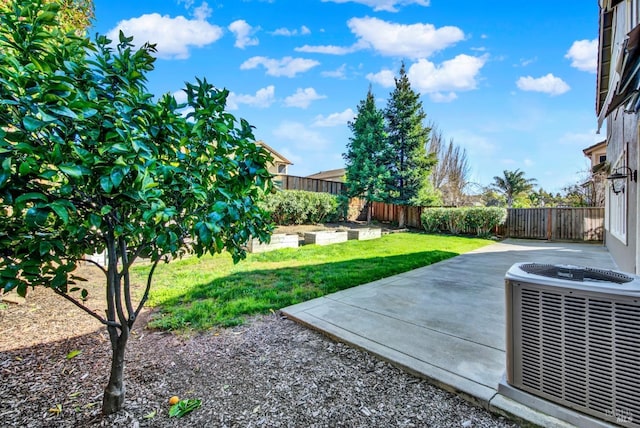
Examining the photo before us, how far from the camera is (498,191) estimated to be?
23.8m

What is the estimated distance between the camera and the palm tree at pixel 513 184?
74.1ft

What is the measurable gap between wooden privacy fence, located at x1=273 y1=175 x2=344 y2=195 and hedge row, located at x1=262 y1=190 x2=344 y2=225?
2.14m

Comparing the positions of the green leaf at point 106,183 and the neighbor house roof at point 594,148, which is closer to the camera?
the green leaf at point 106,183

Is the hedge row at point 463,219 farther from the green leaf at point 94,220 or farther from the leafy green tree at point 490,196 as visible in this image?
the green leaf at point 94,220

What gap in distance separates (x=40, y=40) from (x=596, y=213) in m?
15.5

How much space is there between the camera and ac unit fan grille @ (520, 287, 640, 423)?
1.43 metres

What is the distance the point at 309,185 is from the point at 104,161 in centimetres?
1465

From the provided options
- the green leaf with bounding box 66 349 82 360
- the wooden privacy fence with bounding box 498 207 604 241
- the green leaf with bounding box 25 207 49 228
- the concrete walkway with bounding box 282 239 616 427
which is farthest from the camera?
the wooden privacy fence with bounding box 498 207 604 241

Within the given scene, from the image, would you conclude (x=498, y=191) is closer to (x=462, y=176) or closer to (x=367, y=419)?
(x=462, y=176)

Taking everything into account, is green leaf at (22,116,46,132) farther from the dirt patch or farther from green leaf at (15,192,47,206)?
the dirt patch

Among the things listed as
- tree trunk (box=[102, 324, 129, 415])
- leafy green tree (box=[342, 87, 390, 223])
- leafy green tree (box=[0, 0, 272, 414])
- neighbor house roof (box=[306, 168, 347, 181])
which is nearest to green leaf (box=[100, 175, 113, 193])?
leafy green tree (box=[0, 0, 272, 414])

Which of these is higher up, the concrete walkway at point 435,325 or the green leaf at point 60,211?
the green leaf at point 60,211

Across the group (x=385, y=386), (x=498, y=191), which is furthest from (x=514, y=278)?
(x=498, y=191)

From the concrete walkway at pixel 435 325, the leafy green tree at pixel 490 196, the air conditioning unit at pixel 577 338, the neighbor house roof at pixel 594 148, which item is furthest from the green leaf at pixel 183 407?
the leafy green tree at pixel 490 196
